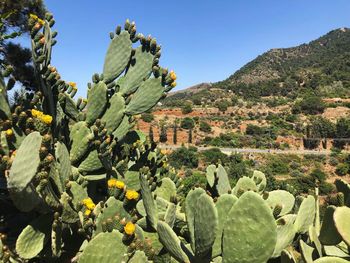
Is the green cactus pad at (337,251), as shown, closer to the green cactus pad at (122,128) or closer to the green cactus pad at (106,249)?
the green cactus pad at (106,249)

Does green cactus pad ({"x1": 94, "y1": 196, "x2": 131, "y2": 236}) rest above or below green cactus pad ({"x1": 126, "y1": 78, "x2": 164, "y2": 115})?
below

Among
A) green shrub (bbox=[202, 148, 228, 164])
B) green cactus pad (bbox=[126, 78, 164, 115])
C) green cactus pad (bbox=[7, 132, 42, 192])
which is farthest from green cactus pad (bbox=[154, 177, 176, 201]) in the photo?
green shrub (bbox=[202, 148, 228, 164])

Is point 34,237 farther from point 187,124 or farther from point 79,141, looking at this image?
point 187,124

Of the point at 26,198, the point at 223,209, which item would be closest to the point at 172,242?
the point at 223,209

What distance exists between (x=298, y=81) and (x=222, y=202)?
68.1 metres

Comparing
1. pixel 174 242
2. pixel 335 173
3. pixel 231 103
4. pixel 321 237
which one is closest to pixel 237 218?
pixel 321 237

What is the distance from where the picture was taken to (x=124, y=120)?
11.2 feet

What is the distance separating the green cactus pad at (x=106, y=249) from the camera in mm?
2039

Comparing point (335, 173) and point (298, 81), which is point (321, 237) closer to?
point (335, 173)

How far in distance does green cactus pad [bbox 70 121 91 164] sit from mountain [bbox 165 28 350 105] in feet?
191

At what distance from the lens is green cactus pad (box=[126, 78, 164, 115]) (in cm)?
341

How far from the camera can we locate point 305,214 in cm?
233

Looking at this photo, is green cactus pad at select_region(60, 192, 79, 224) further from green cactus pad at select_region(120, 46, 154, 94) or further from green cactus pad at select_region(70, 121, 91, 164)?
green cactus pad at select_region(120, 46, 154, 94)

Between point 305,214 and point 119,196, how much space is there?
1.25 meters
